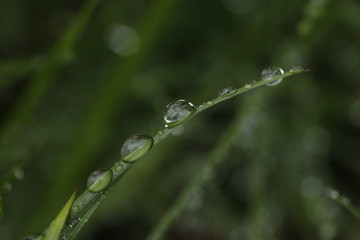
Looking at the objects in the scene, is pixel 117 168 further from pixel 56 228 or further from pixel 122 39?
pixel 122 39

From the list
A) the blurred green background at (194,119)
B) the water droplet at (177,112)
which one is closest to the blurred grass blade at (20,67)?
the blurred green background at (194,119)

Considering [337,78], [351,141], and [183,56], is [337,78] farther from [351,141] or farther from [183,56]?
[183,56]

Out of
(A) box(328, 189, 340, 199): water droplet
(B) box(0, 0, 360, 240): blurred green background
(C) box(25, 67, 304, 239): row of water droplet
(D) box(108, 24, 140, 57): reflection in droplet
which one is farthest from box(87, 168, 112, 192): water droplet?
(D) box(108, 24, 140, 57): reflection in droplet

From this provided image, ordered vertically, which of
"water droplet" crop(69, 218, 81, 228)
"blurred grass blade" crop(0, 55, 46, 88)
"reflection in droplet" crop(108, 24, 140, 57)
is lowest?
"water droplet" crop(69, 218, 81, 228)

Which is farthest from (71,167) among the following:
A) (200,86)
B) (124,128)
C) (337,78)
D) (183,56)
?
(337,78)

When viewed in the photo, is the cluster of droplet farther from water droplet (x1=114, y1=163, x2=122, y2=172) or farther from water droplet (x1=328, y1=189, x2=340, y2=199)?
water droplet (x1=328, y1=189, x2=340, y2=199)

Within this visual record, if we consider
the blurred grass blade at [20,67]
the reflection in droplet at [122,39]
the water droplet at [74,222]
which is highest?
the blurred grass blade at [20,67]

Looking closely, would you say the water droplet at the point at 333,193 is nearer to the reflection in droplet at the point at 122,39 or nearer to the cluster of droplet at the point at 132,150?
the cluster of droplet at the point at 132,150
